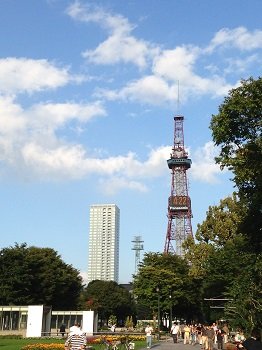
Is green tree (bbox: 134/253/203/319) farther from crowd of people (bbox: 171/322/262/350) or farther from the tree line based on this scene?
crowd of people (bbox: 171/322/262/350)

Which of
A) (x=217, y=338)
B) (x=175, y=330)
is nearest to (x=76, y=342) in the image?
(x=217, y=338)

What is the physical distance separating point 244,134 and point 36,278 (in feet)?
162

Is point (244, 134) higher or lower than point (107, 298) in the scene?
higher

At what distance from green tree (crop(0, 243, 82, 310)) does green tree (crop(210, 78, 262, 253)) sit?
1729 inches

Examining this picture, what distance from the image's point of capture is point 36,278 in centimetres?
7056

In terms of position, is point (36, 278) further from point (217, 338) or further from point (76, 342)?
point (76, 342)

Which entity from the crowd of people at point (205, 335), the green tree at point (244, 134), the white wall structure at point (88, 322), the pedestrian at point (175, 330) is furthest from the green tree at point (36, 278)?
the green tree at point (244, 134)

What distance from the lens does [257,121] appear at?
27.2 m

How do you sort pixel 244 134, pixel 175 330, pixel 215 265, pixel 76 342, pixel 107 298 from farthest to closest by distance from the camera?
pixel 107 298 < pixel 215 265 < pixel 175 330 < pixel 244 134 < pixel 76 342

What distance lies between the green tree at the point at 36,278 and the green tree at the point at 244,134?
4391 centimetres

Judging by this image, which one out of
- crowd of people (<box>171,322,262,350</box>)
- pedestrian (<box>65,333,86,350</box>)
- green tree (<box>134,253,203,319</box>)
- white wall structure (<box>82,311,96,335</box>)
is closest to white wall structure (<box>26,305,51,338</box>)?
white wall structure (<box>82,311,96,335</box>)

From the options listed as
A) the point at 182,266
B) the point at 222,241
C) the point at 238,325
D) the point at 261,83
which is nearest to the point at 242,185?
the point at 261,83

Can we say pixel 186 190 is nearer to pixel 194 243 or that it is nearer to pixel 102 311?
pixel 102 311

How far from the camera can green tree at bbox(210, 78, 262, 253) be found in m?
26.6
